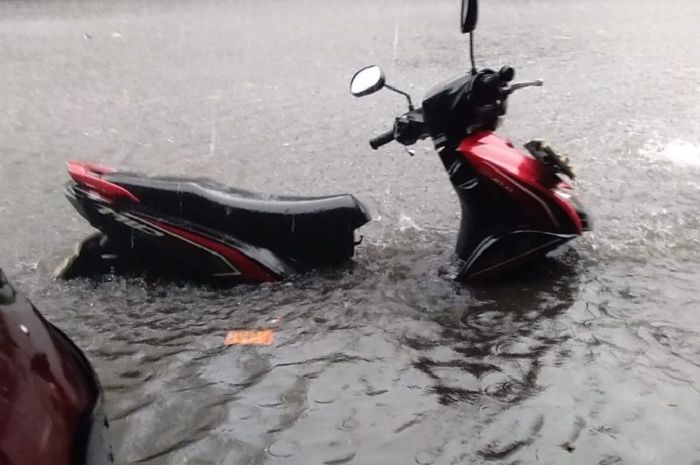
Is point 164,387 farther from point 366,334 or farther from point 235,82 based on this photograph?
point 235,82

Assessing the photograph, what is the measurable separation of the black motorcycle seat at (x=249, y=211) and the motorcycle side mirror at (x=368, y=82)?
0.60 metres

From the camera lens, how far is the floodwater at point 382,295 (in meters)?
3.12

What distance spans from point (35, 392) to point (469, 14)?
9.42 feet

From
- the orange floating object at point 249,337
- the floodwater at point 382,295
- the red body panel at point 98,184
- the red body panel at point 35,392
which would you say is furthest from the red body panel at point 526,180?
the red body panel at point 35,392

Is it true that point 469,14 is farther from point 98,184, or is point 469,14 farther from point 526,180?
point 98,184

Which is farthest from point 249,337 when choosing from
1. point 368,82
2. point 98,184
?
point 368,82

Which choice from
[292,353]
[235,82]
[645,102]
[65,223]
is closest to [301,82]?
[235,82]

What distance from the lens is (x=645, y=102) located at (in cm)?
830

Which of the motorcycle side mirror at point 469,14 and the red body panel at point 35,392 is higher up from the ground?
the motorcycle side mirror at point 469,14

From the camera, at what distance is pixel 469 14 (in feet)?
12.6

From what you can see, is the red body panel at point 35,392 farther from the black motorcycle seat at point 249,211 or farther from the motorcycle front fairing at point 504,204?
the motorcycle front fairing at point 504,204

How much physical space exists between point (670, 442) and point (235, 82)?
796 cm

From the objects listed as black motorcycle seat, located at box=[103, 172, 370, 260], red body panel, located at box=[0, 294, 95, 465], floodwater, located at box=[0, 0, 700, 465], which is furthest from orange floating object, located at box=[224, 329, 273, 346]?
red body panel, located at box=[0, 294, 95, 465]

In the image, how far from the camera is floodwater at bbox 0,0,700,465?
3.12 metres
